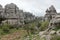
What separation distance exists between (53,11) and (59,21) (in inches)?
1643

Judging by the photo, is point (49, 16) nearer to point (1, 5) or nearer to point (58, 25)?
point (1, 5)

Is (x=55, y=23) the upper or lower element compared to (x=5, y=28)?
upper

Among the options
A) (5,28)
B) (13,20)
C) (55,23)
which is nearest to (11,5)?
(13,20)

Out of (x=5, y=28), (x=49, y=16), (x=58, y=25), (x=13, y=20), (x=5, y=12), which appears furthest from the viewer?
(x=5, y=12)

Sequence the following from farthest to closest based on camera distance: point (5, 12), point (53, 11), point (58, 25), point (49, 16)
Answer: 1. point (5, 12)
2. point (53, 11)
3. point (49, 16)
4. point (58, 25)

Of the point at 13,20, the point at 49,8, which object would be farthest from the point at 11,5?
the point at 13,20

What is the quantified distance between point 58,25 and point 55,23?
1.58ft

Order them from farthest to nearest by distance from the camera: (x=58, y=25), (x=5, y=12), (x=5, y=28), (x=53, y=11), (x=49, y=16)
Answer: (x=5, y=12) → (x=53, y=11) → (x=49, y=16) → (x=5, y=28) → (x=58, y=25)

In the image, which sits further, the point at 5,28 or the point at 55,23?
the point at 5,28

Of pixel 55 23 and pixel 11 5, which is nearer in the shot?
pixel 55 23

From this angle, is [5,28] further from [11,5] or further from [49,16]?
[11,5]

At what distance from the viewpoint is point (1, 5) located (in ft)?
257

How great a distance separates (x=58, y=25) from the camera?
21.5 metres

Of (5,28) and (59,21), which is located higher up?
(59,21)
